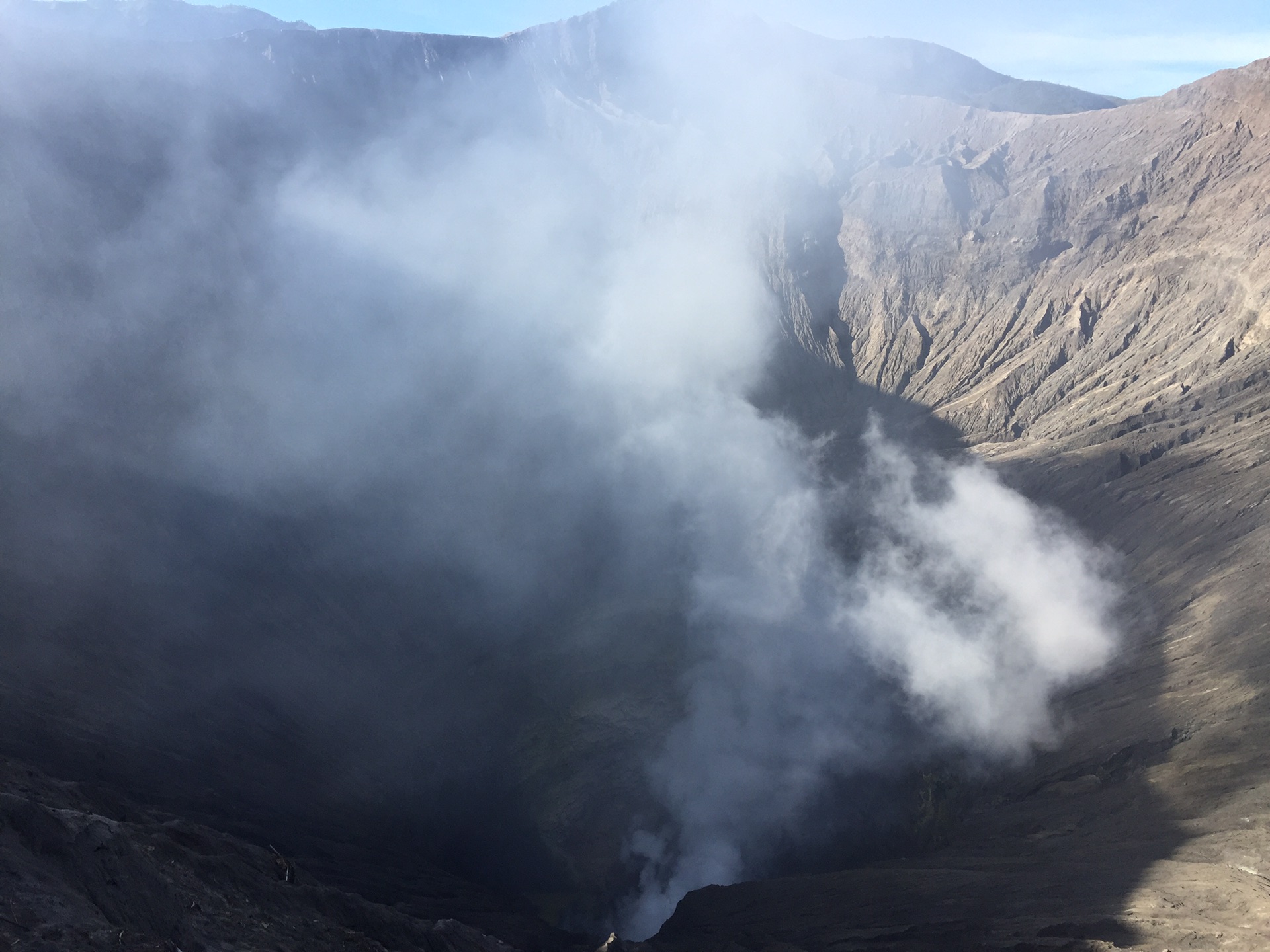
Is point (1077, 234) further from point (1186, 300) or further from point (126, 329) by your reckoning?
point (126, 329)

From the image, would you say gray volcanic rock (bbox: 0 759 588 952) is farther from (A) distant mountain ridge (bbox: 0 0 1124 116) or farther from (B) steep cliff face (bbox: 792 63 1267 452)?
(A) distant mountain ridge (bbox: 0 0 1124 116)

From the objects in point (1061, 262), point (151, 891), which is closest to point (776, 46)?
point (1061, 262)

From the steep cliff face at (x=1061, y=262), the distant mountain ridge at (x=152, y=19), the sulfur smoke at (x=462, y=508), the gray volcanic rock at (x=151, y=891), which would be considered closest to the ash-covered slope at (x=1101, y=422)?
the steep cliff face at (x=1061, y=262)

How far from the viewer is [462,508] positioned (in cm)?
8769

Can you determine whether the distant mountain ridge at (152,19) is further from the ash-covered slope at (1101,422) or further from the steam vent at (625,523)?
the ash-covered slope at (1101,422)

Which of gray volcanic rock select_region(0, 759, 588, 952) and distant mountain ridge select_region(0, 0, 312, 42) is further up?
distant mountain ridge select_region(0, 0, 312, 42)

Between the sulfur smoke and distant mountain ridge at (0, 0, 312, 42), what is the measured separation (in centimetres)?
2827

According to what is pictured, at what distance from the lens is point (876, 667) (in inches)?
2840

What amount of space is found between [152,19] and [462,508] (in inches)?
4160

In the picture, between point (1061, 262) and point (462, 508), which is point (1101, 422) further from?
point (462, 508)

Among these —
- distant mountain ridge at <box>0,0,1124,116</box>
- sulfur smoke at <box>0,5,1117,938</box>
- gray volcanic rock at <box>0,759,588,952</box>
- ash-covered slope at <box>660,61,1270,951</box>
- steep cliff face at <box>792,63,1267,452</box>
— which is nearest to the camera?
gray volcanic rock at <box>0,759,588,952</box>

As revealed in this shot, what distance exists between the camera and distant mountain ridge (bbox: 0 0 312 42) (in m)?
122

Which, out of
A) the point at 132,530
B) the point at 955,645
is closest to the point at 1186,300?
the point at 955,645

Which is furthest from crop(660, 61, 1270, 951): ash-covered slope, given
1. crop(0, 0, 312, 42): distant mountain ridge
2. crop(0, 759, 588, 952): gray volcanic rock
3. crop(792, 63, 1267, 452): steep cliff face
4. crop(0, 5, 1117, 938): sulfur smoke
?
crop(0, 0, 312, 42): distant mountain ridge
